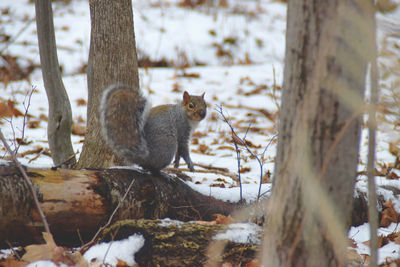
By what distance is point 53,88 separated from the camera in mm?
3111

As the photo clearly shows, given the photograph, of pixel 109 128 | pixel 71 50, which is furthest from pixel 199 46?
pixel 109 128

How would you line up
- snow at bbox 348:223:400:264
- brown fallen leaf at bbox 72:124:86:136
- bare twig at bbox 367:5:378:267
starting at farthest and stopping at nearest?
brown fallen leaf at bbox 72:124:86:136
snow at bbox 348:223:400:264
bare twig at bbox 367:5:378:267

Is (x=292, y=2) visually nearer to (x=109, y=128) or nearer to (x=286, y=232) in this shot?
(x=286, y=232)

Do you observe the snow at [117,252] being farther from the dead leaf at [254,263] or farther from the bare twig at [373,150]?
the bare twig at [373,150]

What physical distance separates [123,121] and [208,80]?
4.71 meters

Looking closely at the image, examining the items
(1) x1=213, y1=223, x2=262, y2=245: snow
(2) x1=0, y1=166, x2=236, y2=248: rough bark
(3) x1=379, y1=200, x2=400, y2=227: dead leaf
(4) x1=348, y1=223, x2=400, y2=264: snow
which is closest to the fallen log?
(2) x1=0, y1=166, x2=236, y2=248: rough bark

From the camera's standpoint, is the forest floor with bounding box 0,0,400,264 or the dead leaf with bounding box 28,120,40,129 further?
the dead leaf with bounding box 28,120,40,129

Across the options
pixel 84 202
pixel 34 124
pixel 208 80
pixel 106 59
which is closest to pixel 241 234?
pixel 84 202

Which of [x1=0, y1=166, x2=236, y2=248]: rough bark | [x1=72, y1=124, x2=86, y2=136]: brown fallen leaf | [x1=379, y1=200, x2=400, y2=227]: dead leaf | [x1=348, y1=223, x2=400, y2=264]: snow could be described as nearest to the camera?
[x1=0, y1=166, x2=236, y2=248]: rough bark

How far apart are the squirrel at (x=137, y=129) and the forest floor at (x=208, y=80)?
33 cm

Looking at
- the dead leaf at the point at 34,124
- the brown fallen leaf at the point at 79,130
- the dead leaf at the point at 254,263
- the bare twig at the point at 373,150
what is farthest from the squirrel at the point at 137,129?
the dead leaf at the point at 34,124

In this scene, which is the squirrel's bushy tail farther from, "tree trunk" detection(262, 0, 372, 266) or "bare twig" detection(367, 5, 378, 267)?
"bare twig" detection(367, 5, 378, 267)

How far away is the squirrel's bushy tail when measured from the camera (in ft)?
8.09

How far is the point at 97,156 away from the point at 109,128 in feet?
1.93
